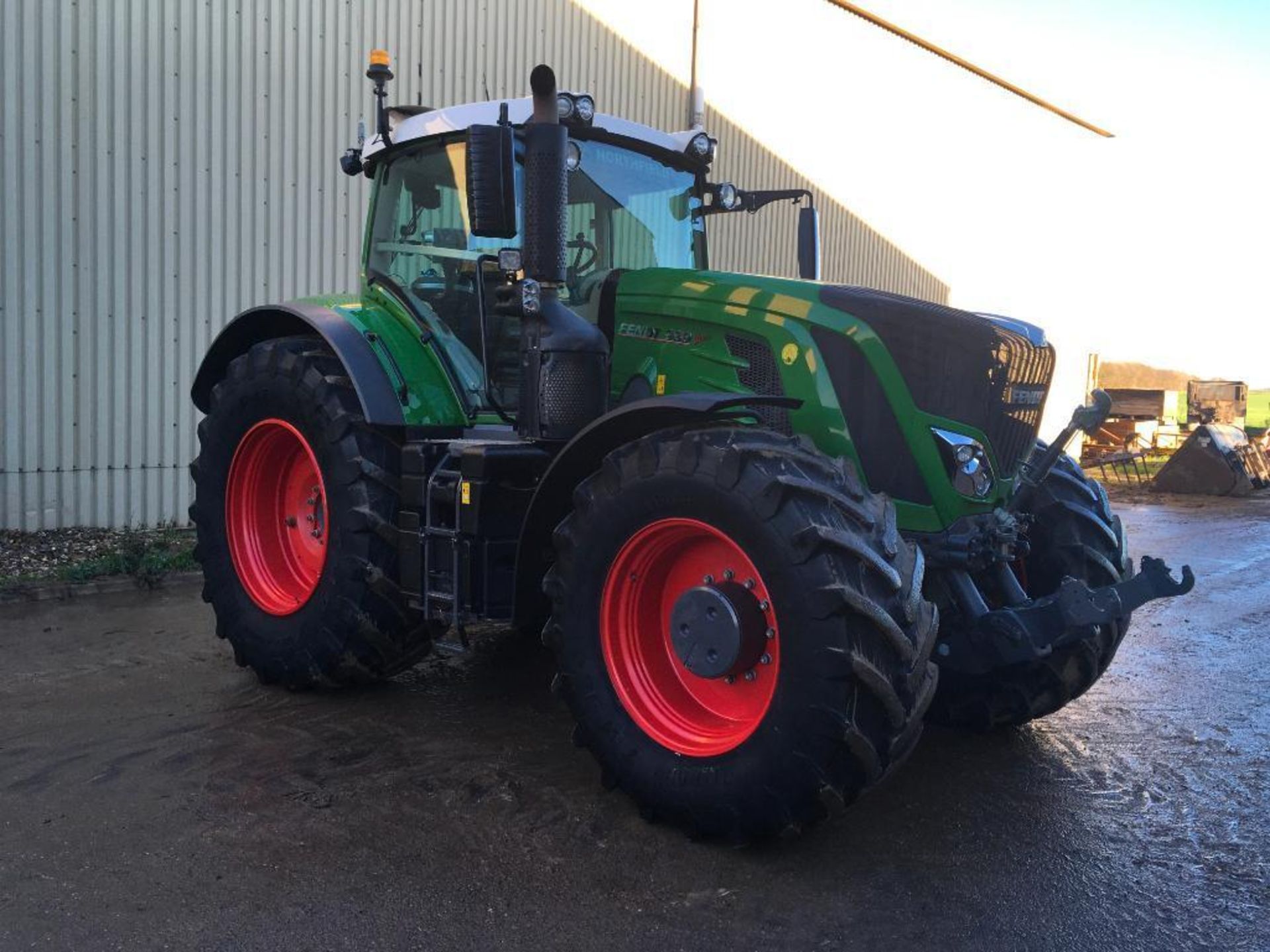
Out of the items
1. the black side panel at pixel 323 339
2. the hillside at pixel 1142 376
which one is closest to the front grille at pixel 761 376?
the black side panel at pixel 323 339

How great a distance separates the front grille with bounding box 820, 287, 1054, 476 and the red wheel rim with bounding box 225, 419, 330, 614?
2.74 m

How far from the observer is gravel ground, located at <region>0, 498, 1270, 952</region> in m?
2.96

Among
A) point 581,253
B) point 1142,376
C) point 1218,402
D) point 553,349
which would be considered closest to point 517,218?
point 581,253

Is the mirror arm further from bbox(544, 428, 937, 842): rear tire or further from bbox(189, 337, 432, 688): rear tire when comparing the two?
bbox(544, 428, 937, 842): rear tire

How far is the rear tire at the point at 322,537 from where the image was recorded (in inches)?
183

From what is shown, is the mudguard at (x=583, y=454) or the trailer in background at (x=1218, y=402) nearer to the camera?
the mudguard at (x=583, y=454)

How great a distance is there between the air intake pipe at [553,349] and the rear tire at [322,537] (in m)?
0.78

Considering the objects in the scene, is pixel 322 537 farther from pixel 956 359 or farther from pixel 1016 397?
pixel 1016 397

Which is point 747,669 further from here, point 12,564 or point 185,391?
point 185,391

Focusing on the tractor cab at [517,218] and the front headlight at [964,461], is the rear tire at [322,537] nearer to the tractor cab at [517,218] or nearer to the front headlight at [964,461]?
the tractor cab at [517,218]

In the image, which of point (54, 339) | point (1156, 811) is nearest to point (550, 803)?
point (1156, 811)

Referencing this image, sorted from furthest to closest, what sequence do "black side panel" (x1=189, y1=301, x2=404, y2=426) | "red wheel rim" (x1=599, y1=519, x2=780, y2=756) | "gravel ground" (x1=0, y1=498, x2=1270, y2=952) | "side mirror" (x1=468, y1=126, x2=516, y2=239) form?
"black side panel" (x1=189, y1=301, x2=404, y2=426), "side mirror" (x1=468, y1=126, x2=516, y2=239), "red wheel rim" (x1=599, y1=519, x2=780, y2=756), "gravel ground" (x1=0, y1=498, x2=1270, y2=952)

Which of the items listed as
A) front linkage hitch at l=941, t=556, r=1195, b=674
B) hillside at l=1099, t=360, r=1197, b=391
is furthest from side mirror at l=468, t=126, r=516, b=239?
hillside at l=1099, t=360, r=1197, b=391

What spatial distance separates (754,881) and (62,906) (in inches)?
73.4
